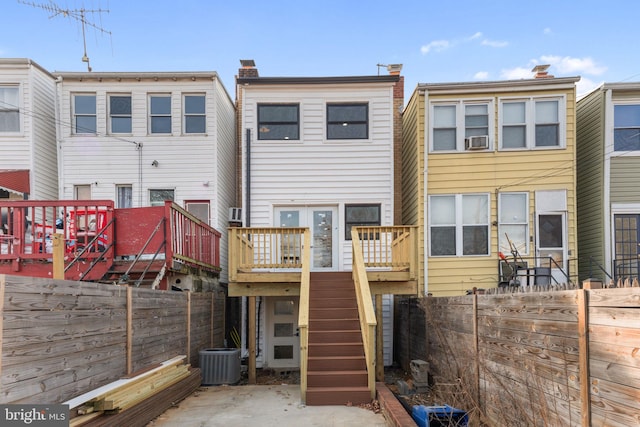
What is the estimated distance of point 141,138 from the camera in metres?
11.2

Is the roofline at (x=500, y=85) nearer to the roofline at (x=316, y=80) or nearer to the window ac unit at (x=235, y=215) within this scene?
the roofline at (x=316, y=80)

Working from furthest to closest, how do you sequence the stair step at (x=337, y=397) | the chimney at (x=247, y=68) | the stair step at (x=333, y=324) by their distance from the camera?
the chimney at (x=247, y=68) < the stair step at (x=333, y=324) < the stair step at (x=337, y=397)

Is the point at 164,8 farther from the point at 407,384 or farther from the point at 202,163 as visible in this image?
the point at 407,384

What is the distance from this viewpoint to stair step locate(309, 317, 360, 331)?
7.57m

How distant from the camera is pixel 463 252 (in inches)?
408

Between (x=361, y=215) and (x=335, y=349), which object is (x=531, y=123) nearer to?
(x=361, y=215)

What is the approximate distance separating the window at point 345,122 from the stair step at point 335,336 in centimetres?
553

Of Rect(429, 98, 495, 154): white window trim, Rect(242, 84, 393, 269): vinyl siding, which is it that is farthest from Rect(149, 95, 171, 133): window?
Rect(429, 98, 495, 154): white window trim

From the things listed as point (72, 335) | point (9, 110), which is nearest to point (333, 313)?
point (72, 335)

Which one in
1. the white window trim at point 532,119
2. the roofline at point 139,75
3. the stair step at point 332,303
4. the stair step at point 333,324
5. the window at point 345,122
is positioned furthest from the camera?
the roofline at point 139,75

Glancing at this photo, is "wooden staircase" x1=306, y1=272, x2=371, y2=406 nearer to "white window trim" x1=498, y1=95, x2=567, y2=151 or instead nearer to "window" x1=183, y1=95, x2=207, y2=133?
"window" x1=183, y1=95, x2=207, y2=133

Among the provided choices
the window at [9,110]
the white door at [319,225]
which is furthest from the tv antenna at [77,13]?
the white door at [319,225]

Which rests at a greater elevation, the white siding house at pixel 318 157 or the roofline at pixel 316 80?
the roofline at pixel 316 80

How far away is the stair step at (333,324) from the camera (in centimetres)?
757
